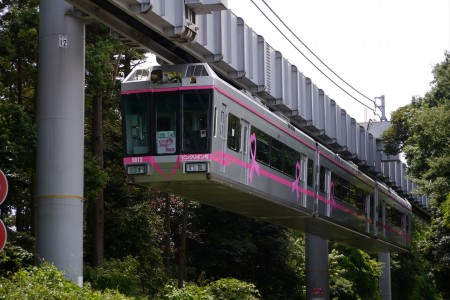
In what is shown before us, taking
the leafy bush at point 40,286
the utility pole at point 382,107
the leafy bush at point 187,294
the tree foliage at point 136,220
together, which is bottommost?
the leafy bush at point 187,294

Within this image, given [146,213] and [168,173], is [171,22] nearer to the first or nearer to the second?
[168,173]

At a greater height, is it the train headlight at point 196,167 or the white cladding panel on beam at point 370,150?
the white cladding panel on beam at point 370,150

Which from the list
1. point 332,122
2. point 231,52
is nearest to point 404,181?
point 332,122

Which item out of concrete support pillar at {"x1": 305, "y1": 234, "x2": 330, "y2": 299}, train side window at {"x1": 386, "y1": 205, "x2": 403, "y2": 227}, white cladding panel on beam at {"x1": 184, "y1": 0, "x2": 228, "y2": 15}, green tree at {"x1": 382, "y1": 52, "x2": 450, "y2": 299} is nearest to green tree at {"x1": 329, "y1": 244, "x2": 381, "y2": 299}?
green tree at {"x1": 382, "y1": 52, "x2": 450, "y2": 299}

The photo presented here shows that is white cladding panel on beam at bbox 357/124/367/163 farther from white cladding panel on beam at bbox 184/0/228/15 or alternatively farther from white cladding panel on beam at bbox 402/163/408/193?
white cladding panel on beam at bbox 184/0/228/15

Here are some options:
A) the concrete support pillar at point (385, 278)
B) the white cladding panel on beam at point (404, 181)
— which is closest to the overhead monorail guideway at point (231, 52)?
the white cladding panel on beam at point (404, 181)

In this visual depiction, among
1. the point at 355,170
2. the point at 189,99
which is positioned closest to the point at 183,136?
the point at 189,99

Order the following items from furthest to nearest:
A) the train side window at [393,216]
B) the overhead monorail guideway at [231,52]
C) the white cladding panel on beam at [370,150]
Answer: the white cladding panel on beam at [370,150], the train side window at [393,216], the overhead monorail guideway at [231,52]

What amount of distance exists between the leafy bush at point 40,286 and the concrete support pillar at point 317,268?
69.1 feet

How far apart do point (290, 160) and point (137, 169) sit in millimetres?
5879

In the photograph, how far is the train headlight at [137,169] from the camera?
64.1 feet

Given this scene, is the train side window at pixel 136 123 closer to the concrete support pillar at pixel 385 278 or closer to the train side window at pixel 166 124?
the train side window at pixel 166 124

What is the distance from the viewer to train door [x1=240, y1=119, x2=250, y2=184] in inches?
816

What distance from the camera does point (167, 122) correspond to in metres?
19.6
